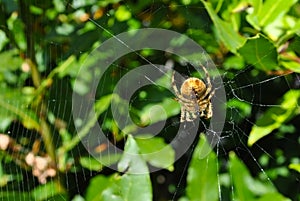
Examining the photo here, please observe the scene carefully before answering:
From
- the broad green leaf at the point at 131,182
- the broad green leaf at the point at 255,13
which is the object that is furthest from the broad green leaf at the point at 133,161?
the broad green leaf at the point at 255,13

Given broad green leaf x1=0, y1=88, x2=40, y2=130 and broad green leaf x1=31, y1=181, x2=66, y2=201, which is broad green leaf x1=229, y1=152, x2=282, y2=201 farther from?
broad green leaf x1=0, y1=88, x2=40, y2=130

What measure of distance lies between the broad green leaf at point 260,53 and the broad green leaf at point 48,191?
0.56 meters

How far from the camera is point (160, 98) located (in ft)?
4.86

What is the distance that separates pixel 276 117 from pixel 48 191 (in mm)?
581

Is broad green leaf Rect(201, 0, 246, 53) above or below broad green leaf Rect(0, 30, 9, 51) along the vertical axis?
above

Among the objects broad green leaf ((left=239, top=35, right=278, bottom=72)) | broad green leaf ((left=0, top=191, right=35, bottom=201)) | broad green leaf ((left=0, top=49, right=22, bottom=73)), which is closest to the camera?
broad green leaf ((left=239, top=35, right=278, bottom=72))

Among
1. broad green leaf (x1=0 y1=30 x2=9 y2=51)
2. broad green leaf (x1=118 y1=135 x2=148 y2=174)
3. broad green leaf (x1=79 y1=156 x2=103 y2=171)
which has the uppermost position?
broad green leaf (x1=0 y1=30 x2=9 y2=51)

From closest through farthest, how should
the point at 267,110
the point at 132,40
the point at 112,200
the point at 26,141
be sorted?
1. the point at 112,200
2. the point at 267,110
3. the point at 132,40
4. the point at 26,141

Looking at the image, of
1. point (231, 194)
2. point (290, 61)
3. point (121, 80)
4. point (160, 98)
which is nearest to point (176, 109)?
point (160, 98)

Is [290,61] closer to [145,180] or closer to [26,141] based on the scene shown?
[145,180]

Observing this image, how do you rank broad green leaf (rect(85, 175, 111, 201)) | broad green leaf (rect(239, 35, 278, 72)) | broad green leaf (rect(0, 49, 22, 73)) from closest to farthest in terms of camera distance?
broad green leaf (rect(239, 35, 278, 72)), broad green leaf (rect(85, 175, 111, 201)), broad green leaf (rect(0, 49, 22, 73))

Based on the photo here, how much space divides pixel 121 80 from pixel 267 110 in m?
0.39

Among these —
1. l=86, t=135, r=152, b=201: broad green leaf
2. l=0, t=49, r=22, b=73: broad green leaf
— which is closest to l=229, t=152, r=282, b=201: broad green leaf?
l=86, t=135, r=152, b=201: broad green leaf

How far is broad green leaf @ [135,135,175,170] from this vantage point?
1382mm
